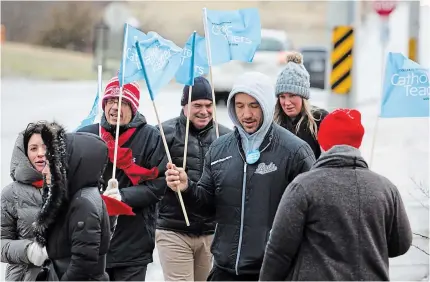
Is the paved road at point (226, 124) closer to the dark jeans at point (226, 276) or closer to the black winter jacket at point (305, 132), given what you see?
the black winter jacket at point (305, 132)

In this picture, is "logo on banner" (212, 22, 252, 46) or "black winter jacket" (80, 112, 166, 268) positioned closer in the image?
"black winter jacket" (80, 112, 166, 268)

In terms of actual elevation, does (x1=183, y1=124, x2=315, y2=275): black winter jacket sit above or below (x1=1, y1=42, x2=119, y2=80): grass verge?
below

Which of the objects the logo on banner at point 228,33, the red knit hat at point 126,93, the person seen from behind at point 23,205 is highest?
the logo on banner at point 228,33

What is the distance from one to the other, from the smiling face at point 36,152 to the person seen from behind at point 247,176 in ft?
3.11

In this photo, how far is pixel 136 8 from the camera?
1604 inches

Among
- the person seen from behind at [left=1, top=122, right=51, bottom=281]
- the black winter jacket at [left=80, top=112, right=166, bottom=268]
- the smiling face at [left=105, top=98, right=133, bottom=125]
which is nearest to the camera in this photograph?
the person seen from behind at [left=1, top=122, right=51, bottom=281]

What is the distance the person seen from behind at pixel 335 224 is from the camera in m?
4.06

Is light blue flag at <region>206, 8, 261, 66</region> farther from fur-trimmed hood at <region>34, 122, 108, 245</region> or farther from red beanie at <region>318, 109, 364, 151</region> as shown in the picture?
red beanie at <region>318, 109, 364, 151</region>

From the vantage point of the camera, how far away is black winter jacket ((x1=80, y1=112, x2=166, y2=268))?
5926 millimetres

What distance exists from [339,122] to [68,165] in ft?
4.48

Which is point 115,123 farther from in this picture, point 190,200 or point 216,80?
point 216,80

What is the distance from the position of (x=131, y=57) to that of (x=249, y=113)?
1.43m

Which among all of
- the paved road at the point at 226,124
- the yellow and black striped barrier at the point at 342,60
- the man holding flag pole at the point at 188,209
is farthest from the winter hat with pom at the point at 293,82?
the yellow and black striped barrier at the point at 342,60

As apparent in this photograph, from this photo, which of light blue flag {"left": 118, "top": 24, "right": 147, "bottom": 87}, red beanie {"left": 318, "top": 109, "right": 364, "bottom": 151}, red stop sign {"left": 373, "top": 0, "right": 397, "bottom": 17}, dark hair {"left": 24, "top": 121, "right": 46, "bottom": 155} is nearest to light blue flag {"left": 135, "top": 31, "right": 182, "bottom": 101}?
light blue flag {"left": 118, "top": 24, "right": 147, "bottom": 87}
